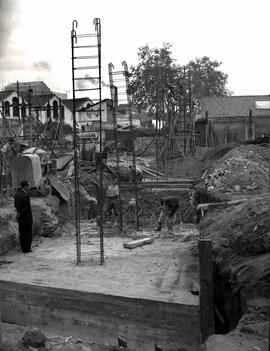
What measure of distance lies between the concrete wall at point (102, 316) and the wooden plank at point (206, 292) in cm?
22

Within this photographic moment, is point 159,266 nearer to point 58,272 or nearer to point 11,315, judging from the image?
point 58,272

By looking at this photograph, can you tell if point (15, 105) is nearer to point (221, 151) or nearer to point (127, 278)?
point (221, 151)

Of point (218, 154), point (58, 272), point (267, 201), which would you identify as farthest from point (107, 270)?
point (218, 154)

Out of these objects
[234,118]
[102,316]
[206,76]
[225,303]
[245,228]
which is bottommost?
[102,316]

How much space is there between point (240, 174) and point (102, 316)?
10.0 meters

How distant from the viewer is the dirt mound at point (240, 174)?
16.4 meters

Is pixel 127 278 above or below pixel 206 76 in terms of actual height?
below

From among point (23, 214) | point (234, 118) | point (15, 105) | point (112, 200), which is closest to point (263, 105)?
point (234, 118)

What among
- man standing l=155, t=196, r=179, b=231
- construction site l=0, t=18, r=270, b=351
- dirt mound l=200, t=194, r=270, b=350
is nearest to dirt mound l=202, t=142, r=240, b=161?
construction site l=0, t=18, r=270, b=351

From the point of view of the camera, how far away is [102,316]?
823 cm

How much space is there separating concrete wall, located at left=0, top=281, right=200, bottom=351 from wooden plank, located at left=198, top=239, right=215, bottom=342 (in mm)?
216

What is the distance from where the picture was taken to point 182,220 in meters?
19.0

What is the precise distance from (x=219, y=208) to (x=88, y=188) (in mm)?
10530

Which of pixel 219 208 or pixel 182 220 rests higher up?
pixel 219 208
